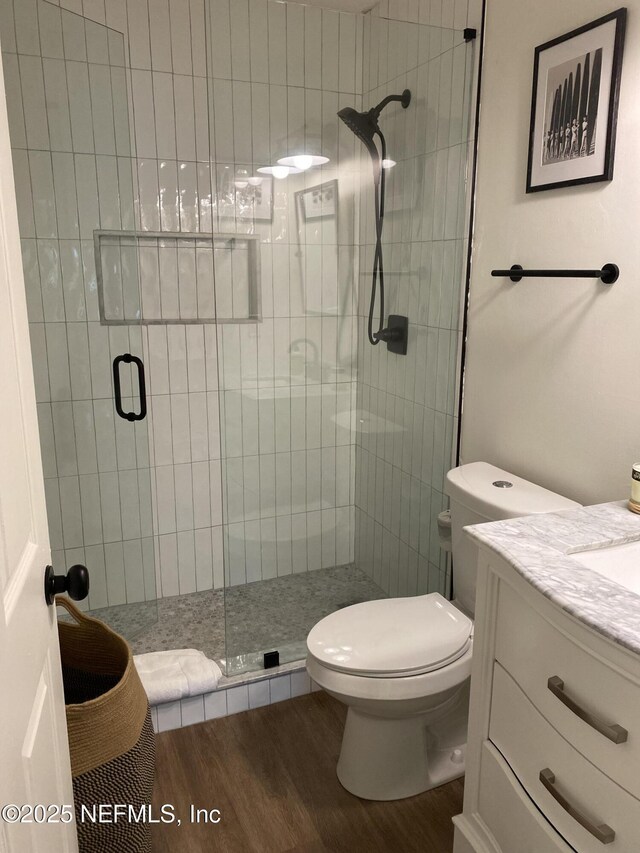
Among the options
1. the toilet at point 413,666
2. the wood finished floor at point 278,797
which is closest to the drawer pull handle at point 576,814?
the toilet at point 413,666

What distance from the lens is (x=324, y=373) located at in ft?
7.50

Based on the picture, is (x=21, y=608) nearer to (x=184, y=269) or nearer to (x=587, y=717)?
(x=587, y=717)

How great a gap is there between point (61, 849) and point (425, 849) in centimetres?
97

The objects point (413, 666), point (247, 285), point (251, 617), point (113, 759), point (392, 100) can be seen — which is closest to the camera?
point (113, 759)

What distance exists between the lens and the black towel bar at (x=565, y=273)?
5.41ft

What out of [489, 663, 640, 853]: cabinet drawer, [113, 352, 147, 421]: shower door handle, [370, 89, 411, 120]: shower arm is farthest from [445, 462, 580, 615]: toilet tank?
[370, 89, 411, 120]: shower arm

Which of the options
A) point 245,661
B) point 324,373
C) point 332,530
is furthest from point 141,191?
point 245,661

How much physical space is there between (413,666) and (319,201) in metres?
1.42

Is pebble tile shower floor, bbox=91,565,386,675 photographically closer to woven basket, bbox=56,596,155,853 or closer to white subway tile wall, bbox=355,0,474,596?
white subway tile wall, bbox=355,0,474,596

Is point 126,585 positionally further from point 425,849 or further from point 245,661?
Result: point 425,849

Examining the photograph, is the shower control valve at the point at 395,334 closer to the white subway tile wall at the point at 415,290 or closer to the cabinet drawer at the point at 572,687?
the white subway tile wall at the point at 415,290

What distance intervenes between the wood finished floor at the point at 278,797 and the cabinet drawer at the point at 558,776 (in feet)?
1.82

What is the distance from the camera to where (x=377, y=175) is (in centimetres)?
221

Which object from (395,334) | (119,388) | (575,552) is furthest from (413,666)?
(119,388)
